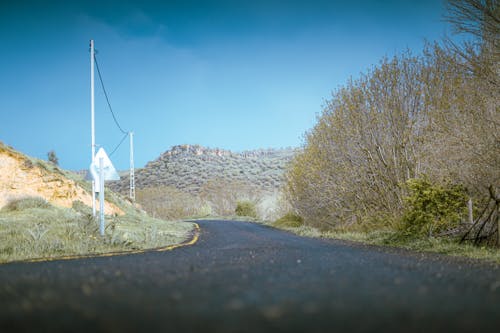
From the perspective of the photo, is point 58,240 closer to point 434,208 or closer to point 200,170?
point 434,208

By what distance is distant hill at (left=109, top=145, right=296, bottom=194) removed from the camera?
6519 cm

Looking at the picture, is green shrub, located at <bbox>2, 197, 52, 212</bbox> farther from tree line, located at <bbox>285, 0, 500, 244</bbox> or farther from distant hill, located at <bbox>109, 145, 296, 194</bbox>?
distant hill, located at <bbox>109, 145, 296, 194</bbox>

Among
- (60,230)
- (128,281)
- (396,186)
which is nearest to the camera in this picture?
(128,281)

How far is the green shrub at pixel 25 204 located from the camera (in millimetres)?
16244

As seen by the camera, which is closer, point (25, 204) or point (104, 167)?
point (104, 167)

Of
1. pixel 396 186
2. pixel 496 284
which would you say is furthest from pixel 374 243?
pixel 496 284

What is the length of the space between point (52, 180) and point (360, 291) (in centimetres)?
1971

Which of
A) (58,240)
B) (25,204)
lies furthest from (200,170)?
(58,240)

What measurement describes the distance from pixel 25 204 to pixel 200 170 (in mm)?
55898

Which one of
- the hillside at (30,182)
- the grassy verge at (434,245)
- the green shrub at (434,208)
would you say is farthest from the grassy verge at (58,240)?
the green shrub at (434,208)

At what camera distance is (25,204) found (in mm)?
16297

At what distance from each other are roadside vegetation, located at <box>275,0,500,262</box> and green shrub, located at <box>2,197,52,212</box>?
39.2 feet

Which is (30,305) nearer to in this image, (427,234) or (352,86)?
(427,234)

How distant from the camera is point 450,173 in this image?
35.1 ft
